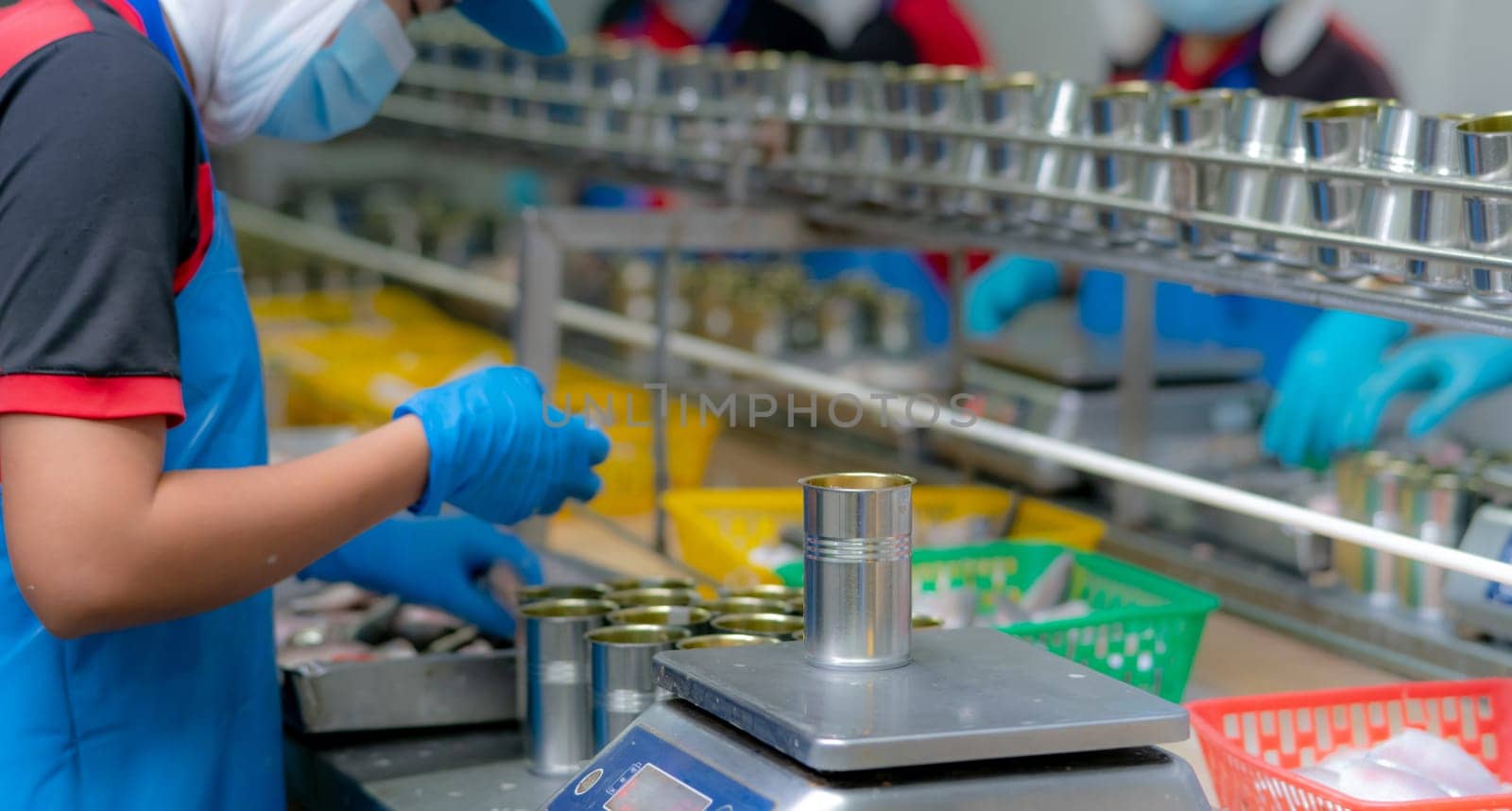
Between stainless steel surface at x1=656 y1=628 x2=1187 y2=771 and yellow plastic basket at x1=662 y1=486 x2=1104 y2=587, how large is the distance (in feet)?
3.05

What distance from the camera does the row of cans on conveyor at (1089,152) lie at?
1300mm

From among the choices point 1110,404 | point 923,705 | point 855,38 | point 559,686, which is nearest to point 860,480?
point 923,705

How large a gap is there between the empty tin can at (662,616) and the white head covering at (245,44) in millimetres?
576

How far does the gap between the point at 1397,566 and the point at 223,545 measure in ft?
4.80

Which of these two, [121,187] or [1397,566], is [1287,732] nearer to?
[1397,566]

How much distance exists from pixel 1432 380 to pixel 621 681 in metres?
1.53

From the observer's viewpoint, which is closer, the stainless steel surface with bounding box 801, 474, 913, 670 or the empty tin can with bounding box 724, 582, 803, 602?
the stainless steel surface with bounding box 801, 474, 913, 670

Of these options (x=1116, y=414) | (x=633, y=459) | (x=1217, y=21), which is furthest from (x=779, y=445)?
(x=1217, y=21)

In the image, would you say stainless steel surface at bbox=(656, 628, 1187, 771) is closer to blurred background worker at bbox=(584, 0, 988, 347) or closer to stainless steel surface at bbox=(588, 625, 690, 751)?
stainless steel surface at bbox=(588, 625, 690, 751)

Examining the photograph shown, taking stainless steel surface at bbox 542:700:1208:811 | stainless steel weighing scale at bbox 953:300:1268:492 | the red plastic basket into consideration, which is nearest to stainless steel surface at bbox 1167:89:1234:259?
the red plastic basket

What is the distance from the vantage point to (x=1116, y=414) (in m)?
2.55

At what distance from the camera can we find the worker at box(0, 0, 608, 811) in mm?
1054

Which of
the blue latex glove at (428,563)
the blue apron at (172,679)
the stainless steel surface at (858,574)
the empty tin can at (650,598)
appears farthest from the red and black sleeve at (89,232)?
the blue latex glove at (428,563)

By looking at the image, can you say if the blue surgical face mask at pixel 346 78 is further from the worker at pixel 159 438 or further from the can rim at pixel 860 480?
the can rim at pixel 860 480
